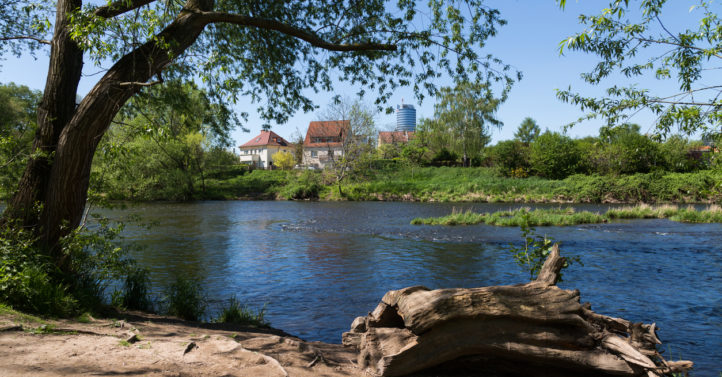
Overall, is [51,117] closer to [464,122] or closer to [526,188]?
[526,188]

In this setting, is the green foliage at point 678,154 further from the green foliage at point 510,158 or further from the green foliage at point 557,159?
the green foliage at point 510,158

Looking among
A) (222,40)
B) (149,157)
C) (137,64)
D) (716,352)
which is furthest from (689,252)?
(149,157)

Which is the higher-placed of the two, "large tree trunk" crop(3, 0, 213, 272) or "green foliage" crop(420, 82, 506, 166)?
"green foliage" crop(420, 82, 506, 166)

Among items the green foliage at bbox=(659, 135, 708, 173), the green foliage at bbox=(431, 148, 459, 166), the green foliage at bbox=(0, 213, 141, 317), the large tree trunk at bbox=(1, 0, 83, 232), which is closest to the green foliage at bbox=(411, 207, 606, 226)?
the green foliage at bbox=(659, 135, 708, 173)

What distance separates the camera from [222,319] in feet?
24.7

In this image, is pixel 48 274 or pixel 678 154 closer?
pixel 48 274

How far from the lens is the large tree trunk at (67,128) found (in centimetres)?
613

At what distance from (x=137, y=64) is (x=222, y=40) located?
4.10m

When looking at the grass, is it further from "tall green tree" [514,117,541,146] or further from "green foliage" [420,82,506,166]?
"tall green tree" [514,117,541,146]

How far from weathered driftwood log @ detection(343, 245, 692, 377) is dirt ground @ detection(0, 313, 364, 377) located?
0.82 metres

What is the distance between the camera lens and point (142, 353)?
14.5 feet

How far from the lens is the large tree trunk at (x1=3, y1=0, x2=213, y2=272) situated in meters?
6.13

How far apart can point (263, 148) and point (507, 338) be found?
107070 millimetres

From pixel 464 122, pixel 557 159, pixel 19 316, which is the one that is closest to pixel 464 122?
pixel 464 122
